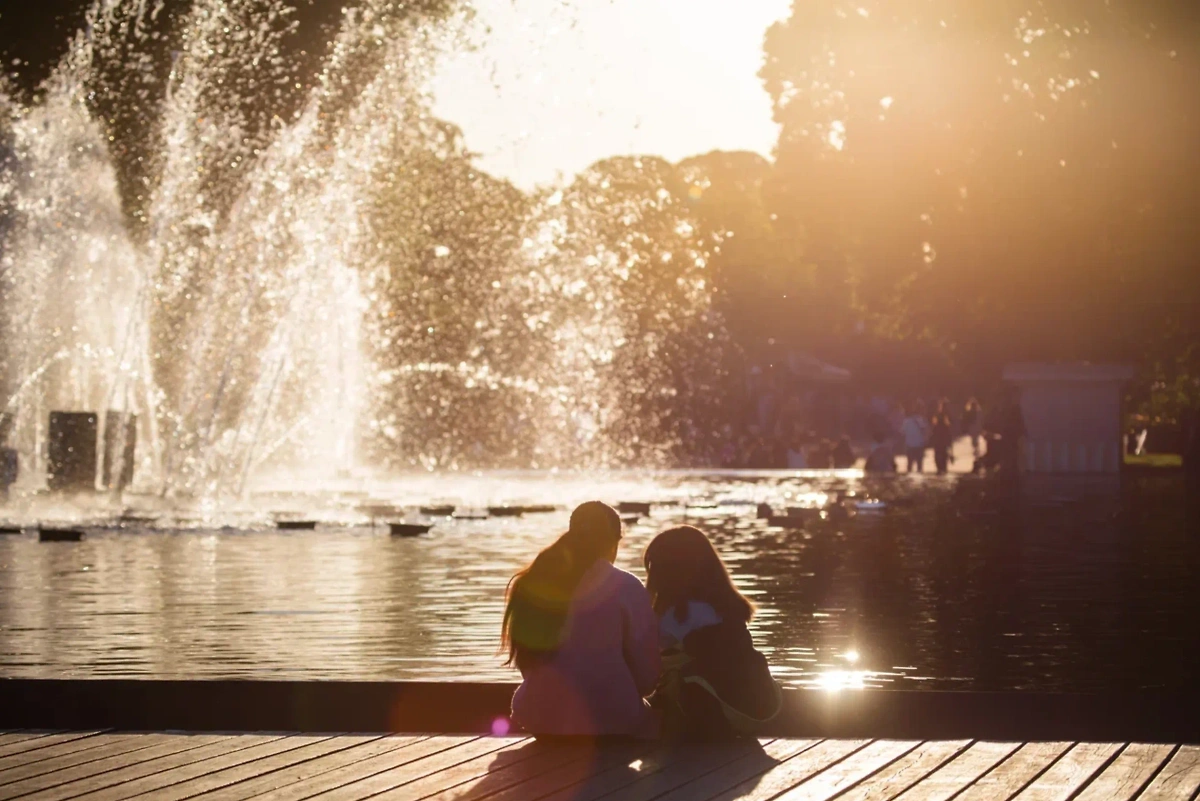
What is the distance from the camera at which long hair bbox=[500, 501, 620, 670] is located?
8.28m

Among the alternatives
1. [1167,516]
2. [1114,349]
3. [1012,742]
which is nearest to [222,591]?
[1012,742]

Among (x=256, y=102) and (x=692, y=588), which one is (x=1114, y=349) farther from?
(x=692, y=588)

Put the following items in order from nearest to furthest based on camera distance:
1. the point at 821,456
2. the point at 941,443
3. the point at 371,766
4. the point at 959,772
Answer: the point at 959,772 < the point at 371,766 < the point at 941,443 < the point at 821,456

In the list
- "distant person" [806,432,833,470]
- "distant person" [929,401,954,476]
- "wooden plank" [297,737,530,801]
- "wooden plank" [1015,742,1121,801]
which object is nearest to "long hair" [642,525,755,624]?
"wooden plank" [297,737,530,801]

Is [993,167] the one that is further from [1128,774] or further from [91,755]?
[91,755]

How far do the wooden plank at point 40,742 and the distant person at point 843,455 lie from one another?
46257 mm

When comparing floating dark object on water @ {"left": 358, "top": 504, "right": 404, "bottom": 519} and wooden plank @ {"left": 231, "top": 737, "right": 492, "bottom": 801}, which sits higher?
floating dark object on water @ {"left": 358, "top": 504, "right": 404, "bottom": 519}

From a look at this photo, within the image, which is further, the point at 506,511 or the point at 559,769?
the point at 506,511

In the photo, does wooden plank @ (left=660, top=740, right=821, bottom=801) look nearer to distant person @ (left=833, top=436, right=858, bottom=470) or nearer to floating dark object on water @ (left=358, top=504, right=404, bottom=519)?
floating dark object on water @ (left=358, top=504, right=404, bottom=519)

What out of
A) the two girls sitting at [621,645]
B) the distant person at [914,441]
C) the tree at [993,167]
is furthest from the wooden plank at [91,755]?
the distant person at [914,441]

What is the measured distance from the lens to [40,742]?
8.46m

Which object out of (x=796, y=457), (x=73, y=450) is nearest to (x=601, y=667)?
(x=73, y=450)

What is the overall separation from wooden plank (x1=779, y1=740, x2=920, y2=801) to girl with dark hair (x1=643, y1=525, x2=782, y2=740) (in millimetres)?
430

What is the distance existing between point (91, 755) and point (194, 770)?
56cm
